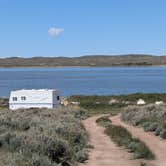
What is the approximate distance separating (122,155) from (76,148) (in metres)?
1.59

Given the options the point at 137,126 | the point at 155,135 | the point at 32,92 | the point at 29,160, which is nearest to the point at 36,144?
the point at 29,160

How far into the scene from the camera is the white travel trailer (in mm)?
49906

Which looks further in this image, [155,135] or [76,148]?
[155,135]

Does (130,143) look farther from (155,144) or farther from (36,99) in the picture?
(36,99)

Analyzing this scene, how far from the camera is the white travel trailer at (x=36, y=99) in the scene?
49906 millimetres

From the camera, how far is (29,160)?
13.0 m

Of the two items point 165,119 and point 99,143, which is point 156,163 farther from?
point 165,119

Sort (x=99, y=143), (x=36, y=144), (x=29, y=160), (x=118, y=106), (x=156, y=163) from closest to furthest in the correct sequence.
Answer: (x=29, y=160) → (x=36, y=144) → (x=156, y=163) → (x=99, y=143) → (x=118, y=106)

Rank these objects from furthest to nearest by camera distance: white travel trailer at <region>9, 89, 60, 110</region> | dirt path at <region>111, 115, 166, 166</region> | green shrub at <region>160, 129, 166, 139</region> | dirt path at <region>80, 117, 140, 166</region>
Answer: white travel trailer at <region>9, 89, 60, 110</region> < green shrub at <region>160, 129, 166, 139</region> < dirt path at <region>111, 115, 166, 166</region> < dirt path at <region>80, 117, 140, 166</region>

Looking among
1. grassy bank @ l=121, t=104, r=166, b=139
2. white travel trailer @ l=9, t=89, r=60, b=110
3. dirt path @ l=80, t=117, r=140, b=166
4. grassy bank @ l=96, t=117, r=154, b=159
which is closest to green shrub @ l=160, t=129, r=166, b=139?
grassy bank @ l=121, t=104, r=166, b=139

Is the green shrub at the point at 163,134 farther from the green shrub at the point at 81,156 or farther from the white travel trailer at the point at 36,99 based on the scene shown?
the white travel trailer at the point at 36,99

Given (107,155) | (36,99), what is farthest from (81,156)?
(36,99)

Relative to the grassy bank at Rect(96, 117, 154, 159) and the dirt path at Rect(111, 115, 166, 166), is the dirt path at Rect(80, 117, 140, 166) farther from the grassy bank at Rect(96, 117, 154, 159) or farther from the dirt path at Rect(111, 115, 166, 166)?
the dirt path at Rect(111, 115, 166, 166)

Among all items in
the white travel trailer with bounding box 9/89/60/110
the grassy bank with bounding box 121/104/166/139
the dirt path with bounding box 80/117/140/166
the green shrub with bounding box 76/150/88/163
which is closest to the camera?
the dirt path with bounding box 80/117/140/166
